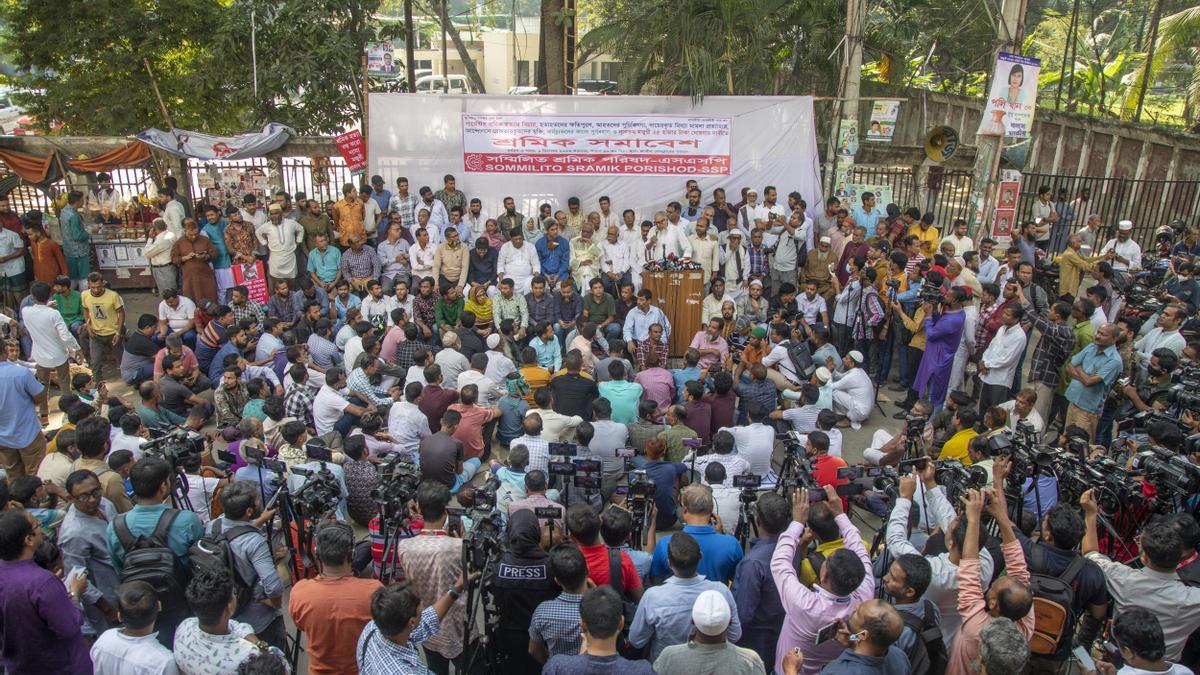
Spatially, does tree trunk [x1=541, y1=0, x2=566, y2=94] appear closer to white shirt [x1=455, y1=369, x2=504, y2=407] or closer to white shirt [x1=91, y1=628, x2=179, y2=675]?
white shirt [x1=455, y1=369, x2=504, y2=407]

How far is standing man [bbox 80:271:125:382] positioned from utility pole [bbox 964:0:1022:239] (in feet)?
35.0

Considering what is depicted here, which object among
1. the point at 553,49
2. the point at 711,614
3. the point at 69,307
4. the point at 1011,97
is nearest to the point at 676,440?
the point at 711,614

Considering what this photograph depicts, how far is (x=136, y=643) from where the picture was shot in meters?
3.60

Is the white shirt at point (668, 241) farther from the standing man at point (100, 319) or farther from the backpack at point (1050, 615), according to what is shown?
the backpack at point (1050, 615)

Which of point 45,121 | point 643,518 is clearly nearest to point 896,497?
point 643,518

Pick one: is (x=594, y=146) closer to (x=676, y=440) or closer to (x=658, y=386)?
(x=658, y=386)

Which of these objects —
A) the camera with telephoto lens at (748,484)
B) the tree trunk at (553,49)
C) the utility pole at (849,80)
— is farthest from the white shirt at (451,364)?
the tree trunk at (553,49)

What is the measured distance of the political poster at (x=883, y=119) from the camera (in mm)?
11953

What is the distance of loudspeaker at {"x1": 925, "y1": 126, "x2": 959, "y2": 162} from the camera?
1259cm

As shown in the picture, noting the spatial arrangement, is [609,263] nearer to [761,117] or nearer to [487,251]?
[487,251]

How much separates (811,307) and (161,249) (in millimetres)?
8076

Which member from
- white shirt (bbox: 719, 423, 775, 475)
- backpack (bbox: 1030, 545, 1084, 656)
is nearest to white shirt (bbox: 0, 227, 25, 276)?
white shirt (bbox: 719, 423, 775, 475)

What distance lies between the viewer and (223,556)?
14.0 feet

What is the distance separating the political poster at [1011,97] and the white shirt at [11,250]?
12291 mm
